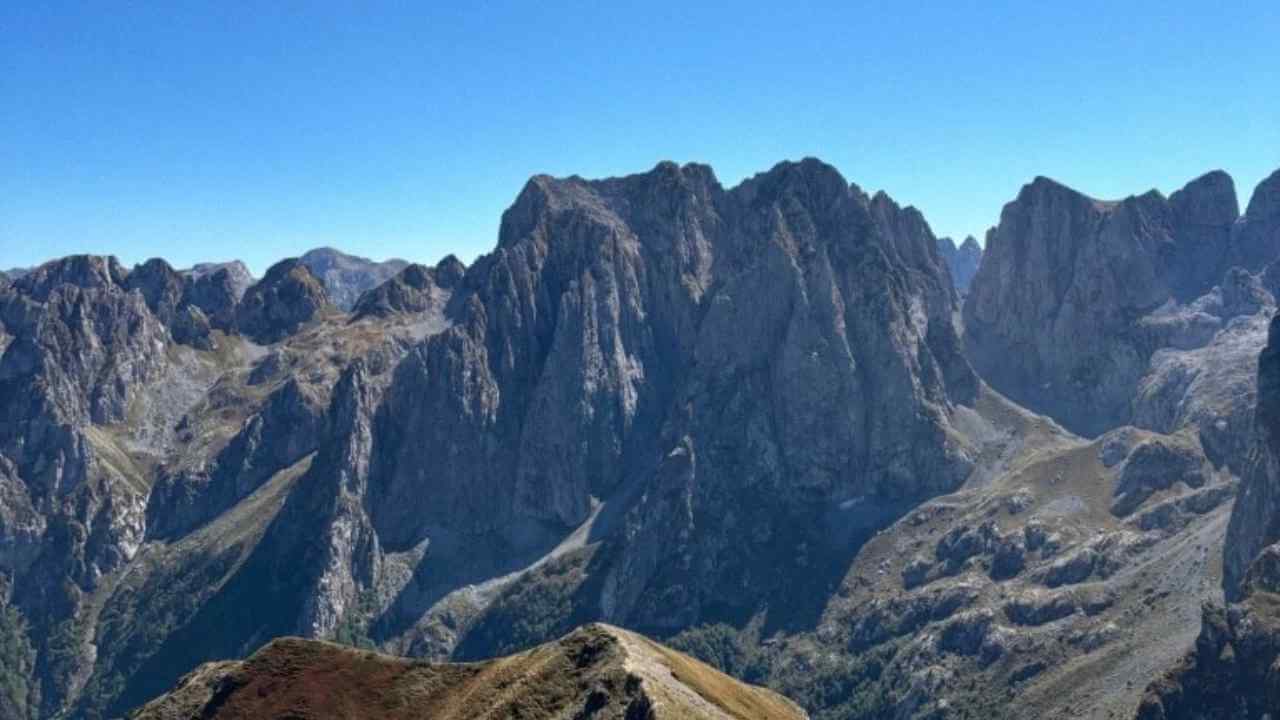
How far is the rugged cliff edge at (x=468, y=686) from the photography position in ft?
401

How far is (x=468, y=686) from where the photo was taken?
138 meters

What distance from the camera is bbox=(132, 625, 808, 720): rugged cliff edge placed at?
122 metres

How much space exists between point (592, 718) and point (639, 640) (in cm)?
2607

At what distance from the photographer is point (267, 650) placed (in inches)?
5787

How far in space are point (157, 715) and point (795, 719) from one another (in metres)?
90.8

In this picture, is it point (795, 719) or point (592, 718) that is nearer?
point (592, 718)

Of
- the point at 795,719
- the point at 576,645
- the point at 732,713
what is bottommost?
the point at 795,719

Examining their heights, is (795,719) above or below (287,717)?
below

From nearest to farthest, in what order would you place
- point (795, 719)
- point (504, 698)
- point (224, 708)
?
1. point (504, 698)
2. point (224, 708)
3. point (795, 719)

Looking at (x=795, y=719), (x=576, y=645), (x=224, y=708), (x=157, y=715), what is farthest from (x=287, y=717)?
(x=795, y=719)

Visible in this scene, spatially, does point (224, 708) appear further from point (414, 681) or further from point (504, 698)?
point (504, 698)

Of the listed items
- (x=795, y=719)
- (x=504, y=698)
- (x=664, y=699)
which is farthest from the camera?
(x=795, y=719)

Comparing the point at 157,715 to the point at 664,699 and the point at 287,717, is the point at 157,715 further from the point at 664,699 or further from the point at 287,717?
the point at 664,699

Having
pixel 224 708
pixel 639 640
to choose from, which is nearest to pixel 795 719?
pixel 639 640
